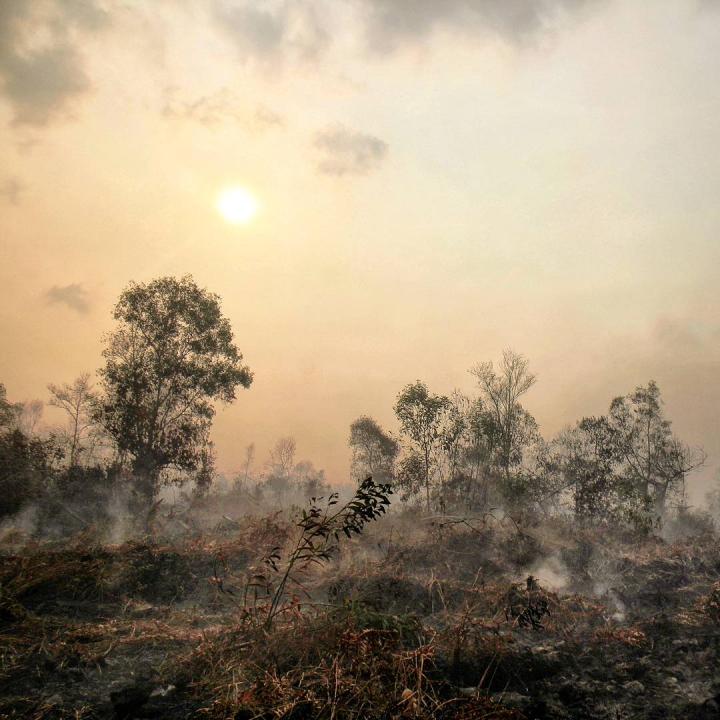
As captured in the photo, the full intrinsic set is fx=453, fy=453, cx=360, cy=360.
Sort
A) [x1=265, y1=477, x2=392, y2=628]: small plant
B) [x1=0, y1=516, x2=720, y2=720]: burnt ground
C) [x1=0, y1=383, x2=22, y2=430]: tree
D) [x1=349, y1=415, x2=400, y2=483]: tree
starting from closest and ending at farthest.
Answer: [x1=0, y1=516, x2=720, y2=720]: burnt ground < [x1=265, y1=477, x2=392, y2=628]: small plant < [x1=0, y1=383, x2=22, y2=430]: tree < [x1=349, y1=415, x2=400, y2=483]: tree

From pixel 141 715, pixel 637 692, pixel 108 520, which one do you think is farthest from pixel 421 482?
pixel 141 715

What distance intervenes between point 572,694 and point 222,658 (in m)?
3.92

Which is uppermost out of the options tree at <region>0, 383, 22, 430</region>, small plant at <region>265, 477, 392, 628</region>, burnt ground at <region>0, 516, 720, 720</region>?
tree at <region>0, 383, 22, 430</region>

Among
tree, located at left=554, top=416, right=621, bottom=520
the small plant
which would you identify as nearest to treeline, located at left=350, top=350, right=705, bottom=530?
tree, located at left=554, top=416, right=621, bottom=520

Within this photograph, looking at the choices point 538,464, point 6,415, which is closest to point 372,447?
point 538,464

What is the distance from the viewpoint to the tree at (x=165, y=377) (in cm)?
2019

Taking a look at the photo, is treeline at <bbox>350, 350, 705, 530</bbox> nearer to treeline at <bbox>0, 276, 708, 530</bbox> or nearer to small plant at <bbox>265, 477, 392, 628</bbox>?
treeline at <bbox>0, 276, 708, 530</bbox>

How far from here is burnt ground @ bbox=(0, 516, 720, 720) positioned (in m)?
3.95

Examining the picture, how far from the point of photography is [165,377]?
69.7 ft

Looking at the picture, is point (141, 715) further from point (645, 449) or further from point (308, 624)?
point (645, 449)

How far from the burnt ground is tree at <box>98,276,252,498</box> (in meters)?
8.23

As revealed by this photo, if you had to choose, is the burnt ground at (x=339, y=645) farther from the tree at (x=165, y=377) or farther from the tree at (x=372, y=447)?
the tree at (x=372, y=447)

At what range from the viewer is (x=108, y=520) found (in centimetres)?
1817

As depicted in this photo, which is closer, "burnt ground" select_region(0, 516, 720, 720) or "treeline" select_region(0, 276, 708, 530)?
"burnt ground" select_region(0, 516, 720, 720)
